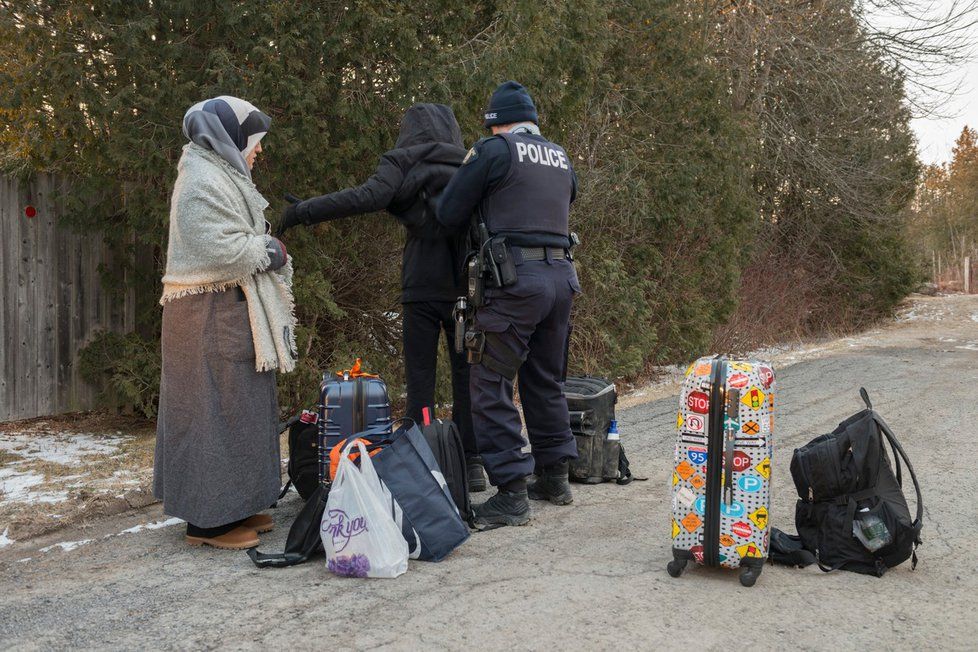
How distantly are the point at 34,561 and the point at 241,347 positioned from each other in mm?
1427

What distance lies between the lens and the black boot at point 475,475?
5.56 metres

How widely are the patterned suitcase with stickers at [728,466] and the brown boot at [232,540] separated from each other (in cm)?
210

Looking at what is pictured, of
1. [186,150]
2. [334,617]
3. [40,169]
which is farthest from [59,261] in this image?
[334,617]

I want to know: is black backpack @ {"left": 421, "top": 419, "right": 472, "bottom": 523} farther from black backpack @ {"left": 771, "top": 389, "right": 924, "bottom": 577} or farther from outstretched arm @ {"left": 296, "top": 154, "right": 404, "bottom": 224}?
black backpack @ {"left": 771, "top": 389, "right": 924, "bottom": 577}

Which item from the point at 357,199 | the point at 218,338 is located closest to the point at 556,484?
the point at 357,199

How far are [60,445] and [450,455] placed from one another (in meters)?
3.76

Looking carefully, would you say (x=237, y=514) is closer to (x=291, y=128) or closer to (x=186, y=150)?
(x=186, y=150)

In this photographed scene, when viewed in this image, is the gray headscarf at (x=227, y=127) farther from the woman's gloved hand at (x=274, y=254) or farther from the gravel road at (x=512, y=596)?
the gravel road at (x=512, y=596)

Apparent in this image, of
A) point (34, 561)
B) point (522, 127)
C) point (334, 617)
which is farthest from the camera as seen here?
point (522, 127)

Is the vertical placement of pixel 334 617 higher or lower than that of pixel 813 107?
lower

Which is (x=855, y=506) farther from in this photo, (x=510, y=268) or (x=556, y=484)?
(x=510, y=268)

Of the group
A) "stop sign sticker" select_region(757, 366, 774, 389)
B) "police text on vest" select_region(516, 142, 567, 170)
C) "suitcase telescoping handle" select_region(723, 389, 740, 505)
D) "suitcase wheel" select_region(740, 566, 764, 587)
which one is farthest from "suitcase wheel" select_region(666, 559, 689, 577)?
"police text on vest" select_region(516, 142, 567, 170)

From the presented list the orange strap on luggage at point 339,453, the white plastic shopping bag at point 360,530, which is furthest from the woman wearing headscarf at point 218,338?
the white plastic shopping bag at point 360,530

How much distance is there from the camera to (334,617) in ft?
11.4
